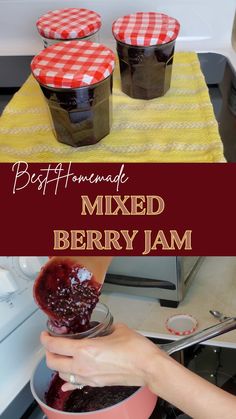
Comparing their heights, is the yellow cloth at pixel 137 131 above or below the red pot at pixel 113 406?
above

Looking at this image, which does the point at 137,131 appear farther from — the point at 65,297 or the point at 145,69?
the point at 65,297

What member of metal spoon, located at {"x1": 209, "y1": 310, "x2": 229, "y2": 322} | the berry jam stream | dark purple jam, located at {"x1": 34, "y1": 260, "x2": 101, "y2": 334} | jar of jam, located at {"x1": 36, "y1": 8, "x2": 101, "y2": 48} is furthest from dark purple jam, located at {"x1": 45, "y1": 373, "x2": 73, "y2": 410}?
jar of jam, located at {"x1": 36, "y1": 8, "x2": 101, "y2": 48}

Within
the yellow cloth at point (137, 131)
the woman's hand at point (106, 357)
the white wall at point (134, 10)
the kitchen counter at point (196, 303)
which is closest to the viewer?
the woman's hand at point (106, 357)

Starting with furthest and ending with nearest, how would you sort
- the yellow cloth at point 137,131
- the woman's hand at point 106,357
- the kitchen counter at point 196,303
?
the kitchen counter at point 196,303 < the yellow cloth at point 137,131 < the woman's hand at point 106,357

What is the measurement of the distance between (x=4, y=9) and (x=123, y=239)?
57 centimetres

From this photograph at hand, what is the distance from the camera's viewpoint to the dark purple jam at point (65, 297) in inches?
19.5

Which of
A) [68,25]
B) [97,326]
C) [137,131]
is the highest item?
[68,25]

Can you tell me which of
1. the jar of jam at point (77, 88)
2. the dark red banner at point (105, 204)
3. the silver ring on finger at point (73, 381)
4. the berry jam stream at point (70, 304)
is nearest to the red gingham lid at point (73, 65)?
the jar of jam at point (77, 88)

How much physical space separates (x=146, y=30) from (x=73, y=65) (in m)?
0.14

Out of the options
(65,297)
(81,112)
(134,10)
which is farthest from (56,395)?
(134,10)

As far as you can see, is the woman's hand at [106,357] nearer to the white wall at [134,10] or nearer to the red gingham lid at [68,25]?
the red gingham lid at [68,25]

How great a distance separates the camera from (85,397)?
0.55m

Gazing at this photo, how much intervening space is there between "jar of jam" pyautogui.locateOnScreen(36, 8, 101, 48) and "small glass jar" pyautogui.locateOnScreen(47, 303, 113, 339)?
0.39 m

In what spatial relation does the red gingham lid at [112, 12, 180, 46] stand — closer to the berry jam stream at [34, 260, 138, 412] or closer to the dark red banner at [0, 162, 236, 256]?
the dark red banner at [0, 162, 236, 256]
